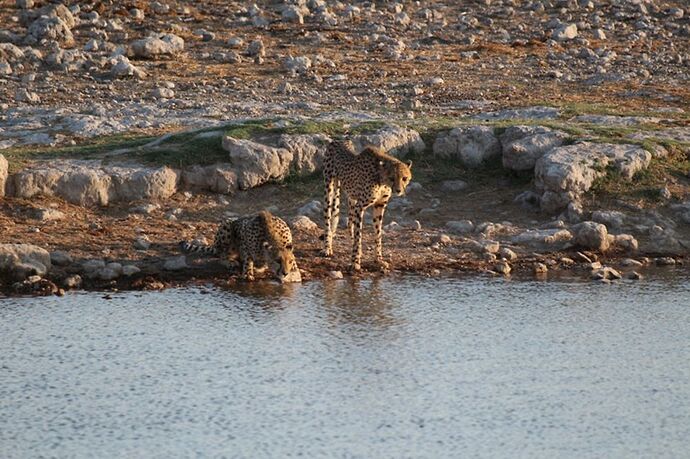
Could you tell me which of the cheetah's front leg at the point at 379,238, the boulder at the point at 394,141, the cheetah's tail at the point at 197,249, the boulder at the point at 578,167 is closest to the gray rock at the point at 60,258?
the cheetah's tail at the point at 197,249

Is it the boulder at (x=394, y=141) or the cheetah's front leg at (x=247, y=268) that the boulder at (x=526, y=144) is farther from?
the cheetah's front leg at (x=247, y=268)

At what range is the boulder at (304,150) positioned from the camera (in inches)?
599

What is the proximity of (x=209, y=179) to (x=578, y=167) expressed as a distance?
4.01 meters

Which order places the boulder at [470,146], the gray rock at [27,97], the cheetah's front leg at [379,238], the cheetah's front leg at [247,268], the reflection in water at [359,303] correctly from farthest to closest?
the gray rock at [27,97] → the boulder at [470,146] → the cheetah's front leg at [379,238] → the cheetah's front leg at [247,268] → the reflection in water at [359,303]

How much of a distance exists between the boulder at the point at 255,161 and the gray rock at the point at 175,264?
244 centimetres

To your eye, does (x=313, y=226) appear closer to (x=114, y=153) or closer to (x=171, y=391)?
(x=114, y=153)

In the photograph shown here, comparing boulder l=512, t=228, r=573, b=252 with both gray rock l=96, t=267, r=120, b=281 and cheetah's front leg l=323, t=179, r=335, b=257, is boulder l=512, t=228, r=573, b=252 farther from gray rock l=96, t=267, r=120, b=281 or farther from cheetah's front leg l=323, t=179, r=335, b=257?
gray rock l=96, t=267, r=120, b=281

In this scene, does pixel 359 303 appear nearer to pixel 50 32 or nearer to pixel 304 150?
pixel 304 150

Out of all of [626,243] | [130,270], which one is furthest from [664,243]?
[130,270]

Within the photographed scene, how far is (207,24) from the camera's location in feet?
80.9

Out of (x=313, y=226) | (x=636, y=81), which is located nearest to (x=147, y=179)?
(x=313, y=226)

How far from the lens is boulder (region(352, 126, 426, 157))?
15516mm

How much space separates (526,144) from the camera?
15.3 m

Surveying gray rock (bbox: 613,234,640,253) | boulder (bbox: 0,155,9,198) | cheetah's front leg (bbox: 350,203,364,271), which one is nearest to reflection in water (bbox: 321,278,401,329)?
cheetah's front leg (bbox: 350,203,364,271)
